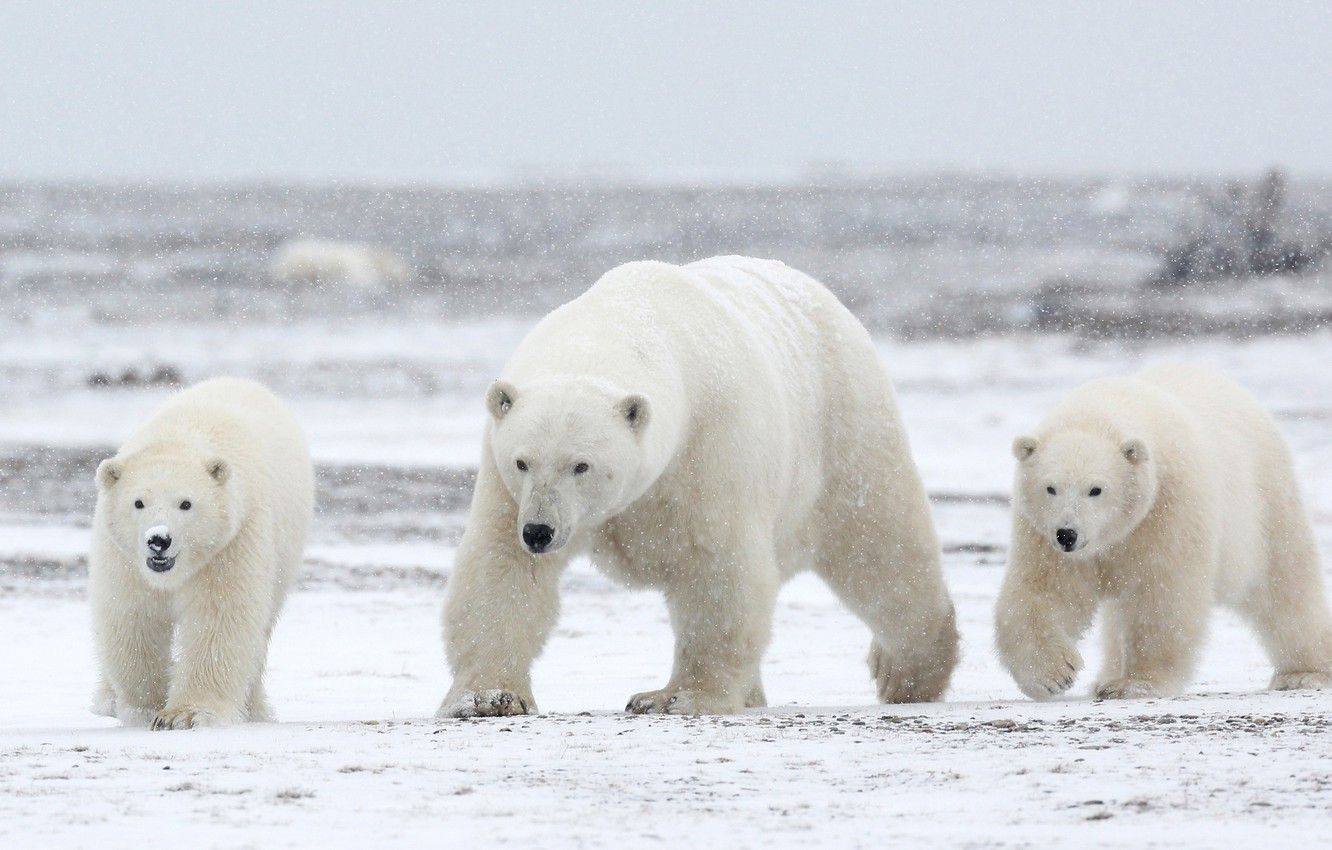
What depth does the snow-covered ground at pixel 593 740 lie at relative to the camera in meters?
3.39

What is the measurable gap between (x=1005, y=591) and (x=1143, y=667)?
520 millimetres

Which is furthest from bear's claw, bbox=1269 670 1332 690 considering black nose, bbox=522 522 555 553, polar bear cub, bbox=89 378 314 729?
polar bear cub, bbox=89 378 314 729

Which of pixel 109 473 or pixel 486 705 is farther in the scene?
pixel 109 473

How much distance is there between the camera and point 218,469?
5.46m

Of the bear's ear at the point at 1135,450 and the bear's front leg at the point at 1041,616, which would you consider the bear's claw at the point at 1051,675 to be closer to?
the bear's front leg at the point at 1041,616

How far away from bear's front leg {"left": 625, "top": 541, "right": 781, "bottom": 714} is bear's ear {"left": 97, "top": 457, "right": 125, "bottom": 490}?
1.70m

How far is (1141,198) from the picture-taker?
5822 centimetres

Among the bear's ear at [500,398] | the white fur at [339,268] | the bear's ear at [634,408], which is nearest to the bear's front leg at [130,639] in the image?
the bear's ear at [500,398]

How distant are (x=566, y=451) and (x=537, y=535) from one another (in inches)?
9.2

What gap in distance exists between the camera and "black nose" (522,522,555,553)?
4727 millimetres

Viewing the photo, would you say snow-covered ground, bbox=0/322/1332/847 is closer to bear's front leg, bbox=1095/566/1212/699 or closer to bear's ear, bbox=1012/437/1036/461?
bear's front leg, bbox=1095/566/1212/699

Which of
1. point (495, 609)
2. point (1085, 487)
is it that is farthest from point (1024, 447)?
point (495, 609)

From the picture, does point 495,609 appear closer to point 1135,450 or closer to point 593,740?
Result: point 593,740

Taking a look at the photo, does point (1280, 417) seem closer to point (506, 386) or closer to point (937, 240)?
point (506, 386)
